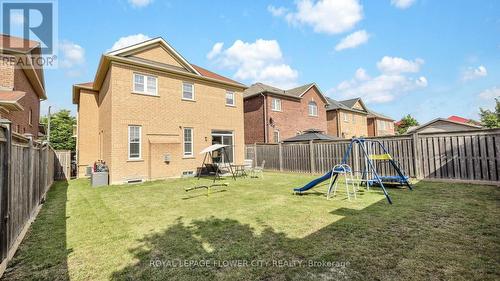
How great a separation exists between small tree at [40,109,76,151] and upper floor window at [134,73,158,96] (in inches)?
1210

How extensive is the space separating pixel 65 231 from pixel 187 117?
32.9 feet

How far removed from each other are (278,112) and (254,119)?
2.54 m

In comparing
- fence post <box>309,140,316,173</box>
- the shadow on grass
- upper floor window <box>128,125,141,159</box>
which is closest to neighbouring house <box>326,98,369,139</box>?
fence post <box>309,140,316,173</box>

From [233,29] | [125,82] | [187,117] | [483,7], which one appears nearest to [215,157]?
[187,117]

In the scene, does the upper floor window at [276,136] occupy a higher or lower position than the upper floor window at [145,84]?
lower

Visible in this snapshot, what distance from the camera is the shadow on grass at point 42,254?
9.98ft

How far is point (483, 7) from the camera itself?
10086 mm

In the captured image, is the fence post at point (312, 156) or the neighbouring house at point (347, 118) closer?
the fence post at point (312, 156)

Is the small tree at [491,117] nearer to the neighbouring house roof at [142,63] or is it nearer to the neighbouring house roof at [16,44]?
the neighbouring house roof at [142,63]

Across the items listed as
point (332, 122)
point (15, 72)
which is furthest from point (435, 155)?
point (332, 122)

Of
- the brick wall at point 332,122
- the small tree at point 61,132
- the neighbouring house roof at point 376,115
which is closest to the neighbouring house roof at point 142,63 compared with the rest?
the brick wall at point 332,122

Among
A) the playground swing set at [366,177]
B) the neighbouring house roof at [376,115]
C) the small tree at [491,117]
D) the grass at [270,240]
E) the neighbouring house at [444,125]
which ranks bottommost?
the grass at [270,240]

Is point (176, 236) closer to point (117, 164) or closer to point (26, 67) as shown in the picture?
point (117, 164)

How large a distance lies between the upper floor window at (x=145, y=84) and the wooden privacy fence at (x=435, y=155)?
32.5 feet
